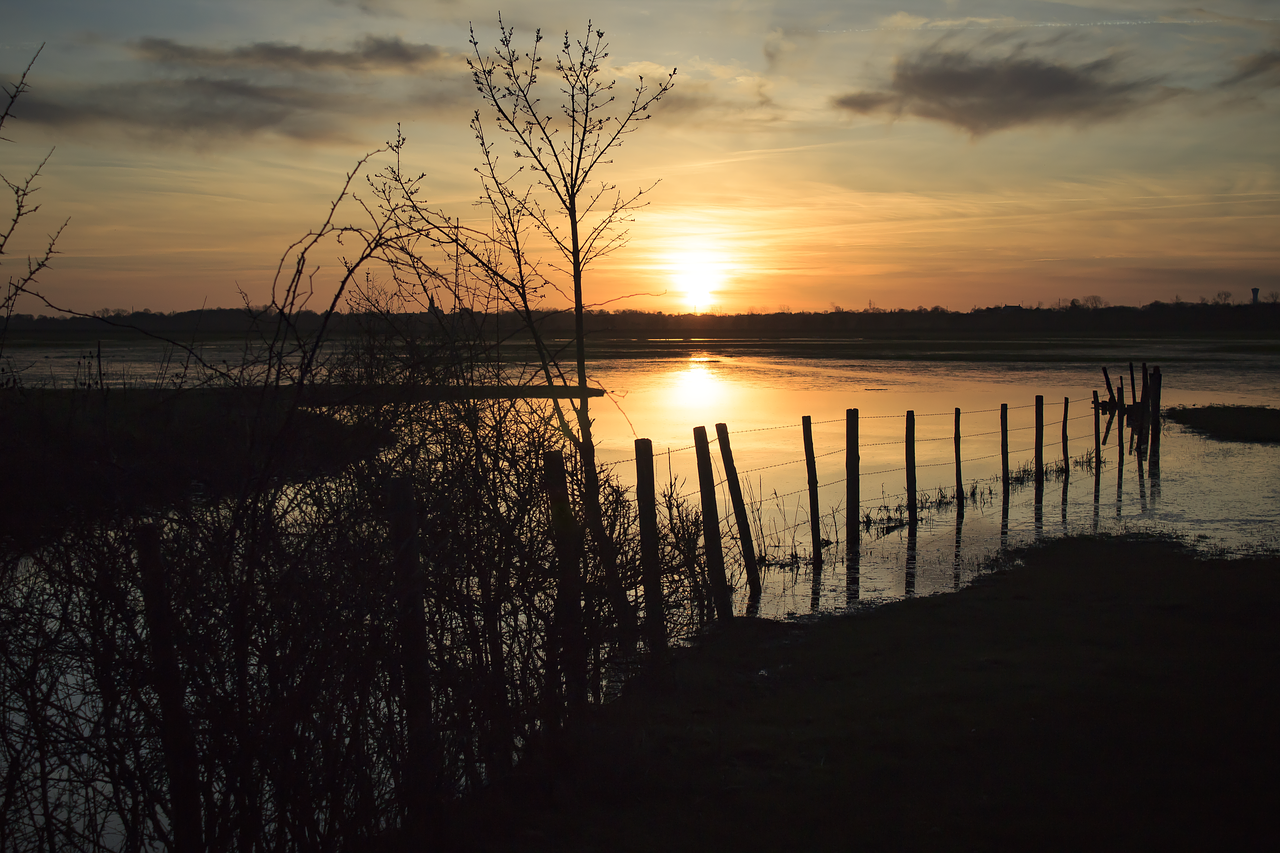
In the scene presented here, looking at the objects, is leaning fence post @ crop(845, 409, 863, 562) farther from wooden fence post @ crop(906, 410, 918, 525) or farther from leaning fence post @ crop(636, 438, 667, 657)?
leaning fence post @ crop(636, 438, 667, 657)

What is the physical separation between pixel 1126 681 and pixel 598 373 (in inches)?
1914

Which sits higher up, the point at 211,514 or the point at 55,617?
the point at 211,514

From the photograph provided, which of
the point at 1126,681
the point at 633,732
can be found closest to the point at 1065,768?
the point at 1126,681

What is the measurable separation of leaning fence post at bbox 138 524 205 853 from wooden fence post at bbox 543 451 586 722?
2.30 meters

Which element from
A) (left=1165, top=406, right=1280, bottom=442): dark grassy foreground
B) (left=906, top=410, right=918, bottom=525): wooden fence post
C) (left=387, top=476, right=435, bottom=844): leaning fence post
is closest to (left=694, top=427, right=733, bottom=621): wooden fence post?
(left=387, top=476, right=435, bottom=844): leaning fence post

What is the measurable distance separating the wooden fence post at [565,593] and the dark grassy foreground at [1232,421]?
2628 cm

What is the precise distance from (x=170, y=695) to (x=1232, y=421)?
32.8 meters

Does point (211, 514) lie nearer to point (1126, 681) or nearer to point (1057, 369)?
point (1126, 681)

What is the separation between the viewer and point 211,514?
3.95 meters

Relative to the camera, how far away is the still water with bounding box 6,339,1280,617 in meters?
12.1

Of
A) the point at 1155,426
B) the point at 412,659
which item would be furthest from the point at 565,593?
the point at 1155,426

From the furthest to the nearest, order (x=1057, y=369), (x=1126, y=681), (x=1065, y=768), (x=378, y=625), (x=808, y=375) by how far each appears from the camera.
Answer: (x=1057, y=369), (x=808, y=375), (x=1126, y=681), (x=1065, y=768), (x=378, y=625)

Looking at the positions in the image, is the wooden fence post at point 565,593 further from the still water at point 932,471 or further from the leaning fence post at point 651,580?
the still water at point 932,471

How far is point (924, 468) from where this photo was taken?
68.4ft
